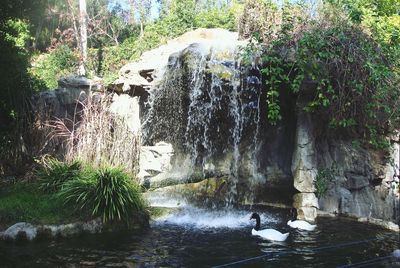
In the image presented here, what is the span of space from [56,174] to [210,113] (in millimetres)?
3417

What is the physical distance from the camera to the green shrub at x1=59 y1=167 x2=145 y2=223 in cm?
666

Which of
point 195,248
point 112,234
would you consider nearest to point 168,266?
point 195,248

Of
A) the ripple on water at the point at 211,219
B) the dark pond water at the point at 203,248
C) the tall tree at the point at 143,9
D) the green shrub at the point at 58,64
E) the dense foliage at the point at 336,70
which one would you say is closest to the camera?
the dark pond water at the point at 203,248

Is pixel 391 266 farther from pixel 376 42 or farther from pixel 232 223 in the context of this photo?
pixel 376 42

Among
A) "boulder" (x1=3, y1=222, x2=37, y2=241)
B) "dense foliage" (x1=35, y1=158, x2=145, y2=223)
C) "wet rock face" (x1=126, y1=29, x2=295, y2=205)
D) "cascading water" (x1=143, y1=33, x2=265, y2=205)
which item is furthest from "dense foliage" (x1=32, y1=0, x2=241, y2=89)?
"boulder" (x1=3, y1=222, x2=37, y2=241)

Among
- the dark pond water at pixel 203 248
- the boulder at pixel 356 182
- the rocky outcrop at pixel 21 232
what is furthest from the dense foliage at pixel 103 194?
the boulder at pixel 356 182

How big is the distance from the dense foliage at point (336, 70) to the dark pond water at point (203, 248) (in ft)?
7.42

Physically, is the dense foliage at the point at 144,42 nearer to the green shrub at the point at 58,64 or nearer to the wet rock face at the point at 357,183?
the green shrub at the point at 58,64

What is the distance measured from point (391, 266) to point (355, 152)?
4.16 metres

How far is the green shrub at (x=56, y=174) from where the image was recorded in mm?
7676

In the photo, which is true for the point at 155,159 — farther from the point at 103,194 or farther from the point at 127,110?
the point at 103,194

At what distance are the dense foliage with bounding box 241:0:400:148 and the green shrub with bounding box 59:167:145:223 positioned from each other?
3.01 meters

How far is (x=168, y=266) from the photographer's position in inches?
196

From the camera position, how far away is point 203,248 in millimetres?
5738
